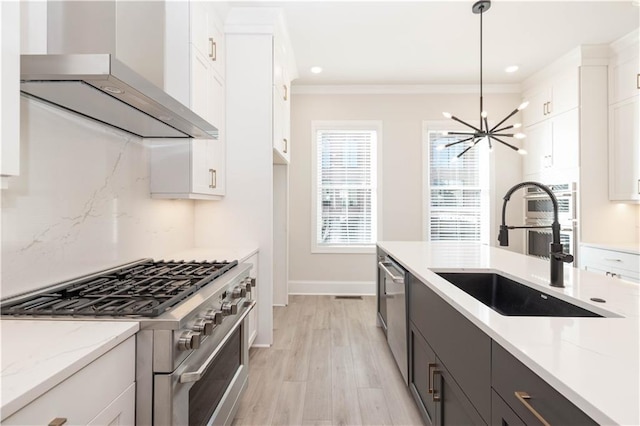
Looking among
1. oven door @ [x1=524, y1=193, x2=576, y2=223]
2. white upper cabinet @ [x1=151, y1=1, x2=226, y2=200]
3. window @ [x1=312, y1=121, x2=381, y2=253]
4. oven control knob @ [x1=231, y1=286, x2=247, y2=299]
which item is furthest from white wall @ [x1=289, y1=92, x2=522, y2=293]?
oven control knob @ [x1=231, y1=286, x2=247, y2=299]

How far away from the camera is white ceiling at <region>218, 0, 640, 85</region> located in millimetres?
3166

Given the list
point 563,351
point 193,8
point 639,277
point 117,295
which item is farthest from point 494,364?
point 639,277

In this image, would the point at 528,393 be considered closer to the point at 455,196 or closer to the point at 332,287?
the point at 332,287

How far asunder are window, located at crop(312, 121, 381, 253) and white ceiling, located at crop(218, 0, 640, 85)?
91 centimetres

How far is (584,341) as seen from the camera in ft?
2.97

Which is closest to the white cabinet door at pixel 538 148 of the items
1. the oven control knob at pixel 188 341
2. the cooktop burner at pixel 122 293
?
the cooktop burner at pixel 122 293

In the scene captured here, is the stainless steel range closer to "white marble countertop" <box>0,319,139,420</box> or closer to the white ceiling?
"white marble countertop" <box>0,319,139,420</box>

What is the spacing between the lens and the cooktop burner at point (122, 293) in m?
1.14

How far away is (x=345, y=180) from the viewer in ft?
17.0

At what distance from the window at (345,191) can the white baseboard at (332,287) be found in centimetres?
47

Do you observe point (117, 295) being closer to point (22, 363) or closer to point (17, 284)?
point (17, 284)

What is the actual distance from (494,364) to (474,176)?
463cm

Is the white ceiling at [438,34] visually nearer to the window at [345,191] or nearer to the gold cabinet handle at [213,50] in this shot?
the gold cabinet handle at [213,50]

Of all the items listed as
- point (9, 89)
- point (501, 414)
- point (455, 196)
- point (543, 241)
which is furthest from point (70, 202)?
point (543, 241)
